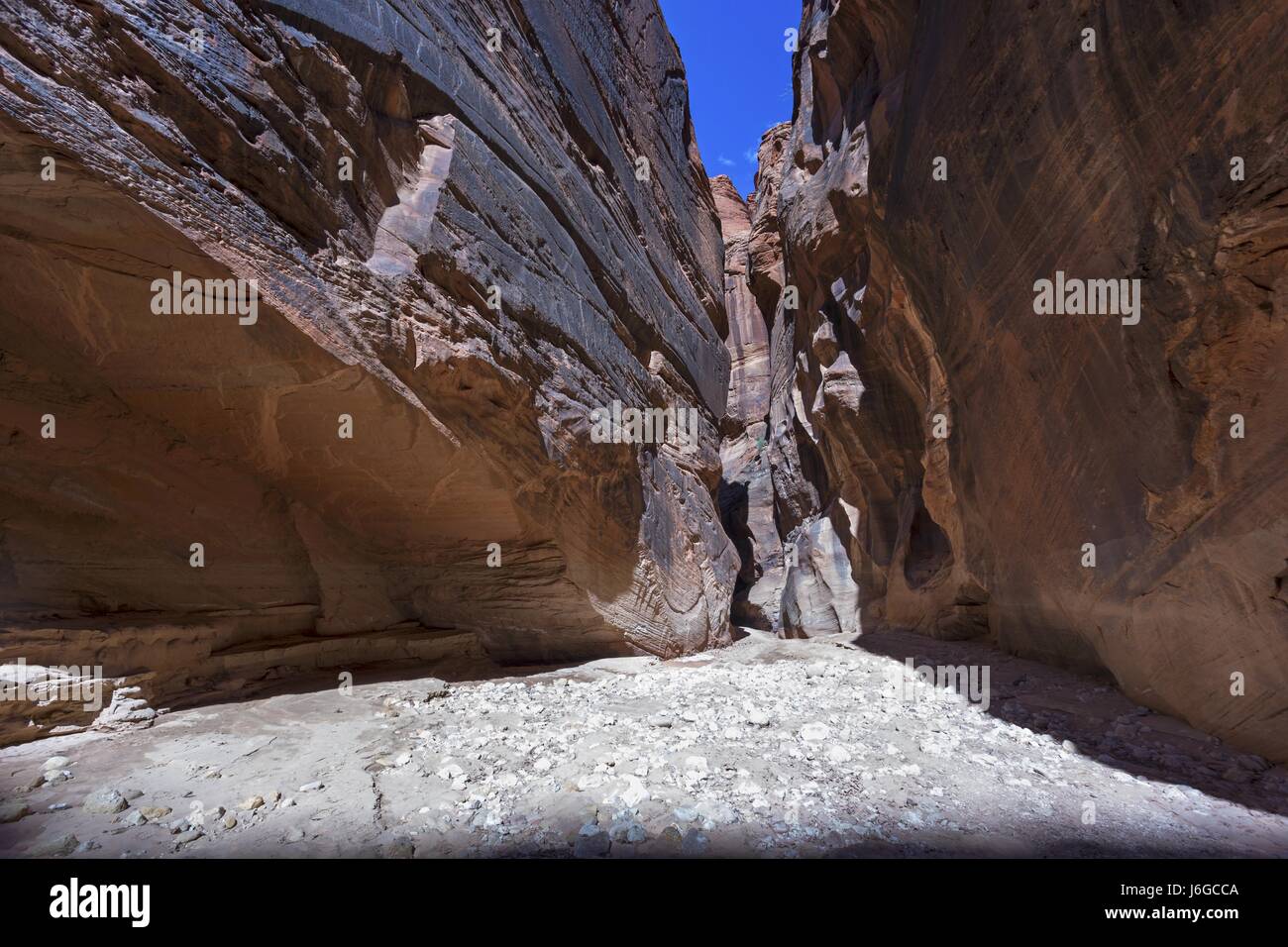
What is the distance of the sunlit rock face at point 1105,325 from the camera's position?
331cm

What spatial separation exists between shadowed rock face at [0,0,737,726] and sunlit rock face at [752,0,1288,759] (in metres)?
4.40

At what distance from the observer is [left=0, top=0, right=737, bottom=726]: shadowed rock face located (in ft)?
12.3

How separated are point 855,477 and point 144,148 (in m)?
11.9

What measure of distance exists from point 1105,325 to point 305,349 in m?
6.16

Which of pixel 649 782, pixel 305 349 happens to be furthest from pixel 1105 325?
Answer: pixel 305 349

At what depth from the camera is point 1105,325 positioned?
4293mm

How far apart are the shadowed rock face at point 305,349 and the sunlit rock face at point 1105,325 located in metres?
4.40

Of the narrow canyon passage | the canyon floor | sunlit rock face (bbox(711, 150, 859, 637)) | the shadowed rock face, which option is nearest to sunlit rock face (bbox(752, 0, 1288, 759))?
the narrow canyon passage

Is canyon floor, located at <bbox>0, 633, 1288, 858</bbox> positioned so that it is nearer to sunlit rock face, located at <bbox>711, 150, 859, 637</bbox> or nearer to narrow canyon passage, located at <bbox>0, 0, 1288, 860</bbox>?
narrow canyon passage, located at <bbox>0, 0, 1288, 860</bbox>

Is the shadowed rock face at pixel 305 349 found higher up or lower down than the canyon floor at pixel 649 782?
higher up

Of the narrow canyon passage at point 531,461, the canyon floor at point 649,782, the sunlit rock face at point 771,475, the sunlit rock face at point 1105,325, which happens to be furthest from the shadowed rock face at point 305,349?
the sunlit rock face at point 771,475

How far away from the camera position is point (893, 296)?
27.4ft

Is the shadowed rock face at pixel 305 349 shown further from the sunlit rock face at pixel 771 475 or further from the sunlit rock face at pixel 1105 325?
the sunlit rock face at pixel 771 475

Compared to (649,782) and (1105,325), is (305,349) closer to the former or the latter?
(649,782)
